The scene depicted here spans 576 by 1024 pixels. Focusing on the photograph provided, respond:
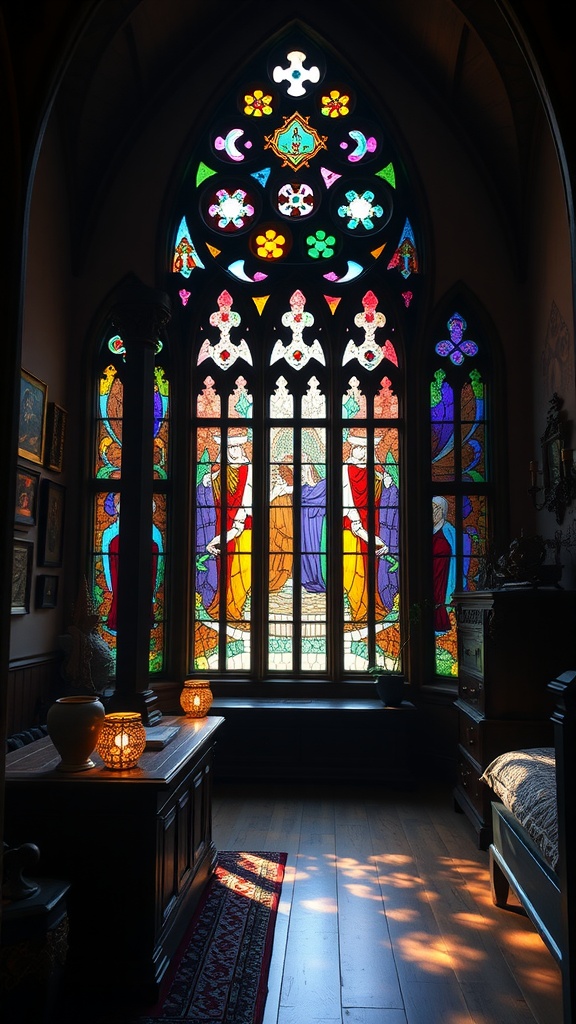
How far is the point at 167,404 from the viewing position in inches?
252

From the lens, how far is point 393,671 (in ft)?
19.9

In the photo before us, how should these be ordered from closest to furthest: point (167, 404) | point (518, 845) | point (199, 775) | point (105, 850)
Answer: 1. point (105, 850)
2. point (518, 845)
3. point (199, 775)
4. point (167, 404)

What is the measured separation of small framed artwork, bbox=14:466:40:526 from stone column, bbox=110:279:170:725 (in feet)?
5.65

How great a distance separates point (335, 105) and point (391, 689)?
192 inches

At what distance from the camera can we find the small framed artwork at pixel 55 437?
5648 mm

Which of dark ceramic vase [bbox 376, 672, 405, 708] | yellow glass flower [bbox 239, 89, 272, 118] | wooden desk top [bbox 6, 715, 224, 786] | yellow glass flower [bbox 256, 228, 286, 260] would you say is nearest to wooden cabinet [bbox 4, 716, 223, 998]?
wooden desk top [bbox 6, 715, 224, 786]

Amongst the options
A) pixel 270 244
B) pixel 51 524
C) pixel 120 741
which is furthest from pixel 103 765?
pixel 270 244

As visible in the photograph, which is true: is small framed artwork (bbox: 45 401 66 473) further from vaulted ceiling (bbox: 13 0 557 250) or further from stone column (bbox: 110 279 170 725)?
stone column (bbox: 110 279 170 725)

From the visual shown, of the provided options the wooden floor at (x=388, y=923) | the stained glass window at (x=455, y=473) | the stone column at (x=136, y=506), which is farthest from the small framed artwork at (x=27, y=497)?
the stained glass window at (x=455, y=473)

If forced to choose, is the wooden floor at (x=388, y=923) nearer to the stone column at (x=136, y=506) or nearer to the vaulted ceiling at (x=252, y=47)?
the stone column at (x=136, y=506)

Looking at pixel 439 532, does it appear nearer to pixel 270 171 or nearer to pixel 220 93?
pixel 270 171

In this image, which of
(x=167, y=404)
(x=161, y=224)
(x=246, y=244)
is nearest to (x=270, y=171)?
(x=246, y=244)

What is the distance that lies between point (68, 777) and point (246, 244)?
5063mm

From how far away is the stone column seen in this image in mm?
3611
